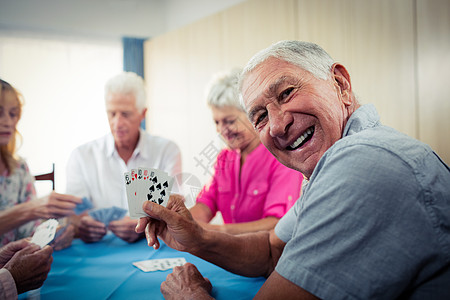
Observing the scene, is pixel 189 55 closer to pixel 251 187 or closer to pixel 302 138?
pixel 251 187

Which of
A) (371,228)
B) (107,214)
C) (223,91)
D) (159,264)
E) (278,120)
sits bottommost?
(159,264)

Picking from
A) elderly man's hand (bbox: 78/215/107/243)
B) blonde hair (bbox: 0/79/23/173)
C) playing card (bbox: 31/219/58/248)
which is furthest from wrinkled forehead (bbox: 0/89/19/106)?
elderly man's hand (bbox: 78/215/107/243)

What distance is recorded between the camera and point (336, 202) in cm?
71

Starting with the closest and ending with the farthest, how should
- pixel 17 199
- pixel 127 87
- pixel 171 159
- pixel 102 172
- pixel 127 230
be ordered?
pixel 17 199 → pixel 127 230 → pixel 102 172 → pixel 127 87 → pixel 171 159

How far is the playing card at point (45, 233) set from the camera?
1305 mm

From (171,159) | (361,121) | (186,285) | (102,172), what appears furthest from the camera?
(171,159)

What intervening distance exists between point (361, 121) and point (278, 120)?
0.76 feet

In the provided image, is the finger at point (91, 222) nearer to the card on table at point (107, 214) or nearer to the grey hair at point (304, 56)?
the card on table at point (107, 214)

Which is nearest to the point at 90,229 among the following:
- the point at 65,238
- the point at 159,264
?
the point at 65,238

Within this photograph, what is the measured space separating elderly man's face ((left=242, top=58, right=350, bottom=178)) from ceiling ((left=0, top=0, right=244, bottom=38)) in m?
3.19

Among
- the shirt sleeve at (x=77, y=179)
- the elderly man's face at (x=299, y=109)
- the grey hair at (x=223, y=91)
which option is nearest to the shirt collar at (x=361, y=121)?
the elderly man's face at (x=299, y=109)

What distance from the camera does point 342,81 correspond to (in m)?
1.13

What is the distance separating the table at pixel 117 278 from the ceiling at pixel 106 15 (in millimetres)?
2773

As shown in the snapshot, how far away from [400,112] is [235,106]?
3.75ft
